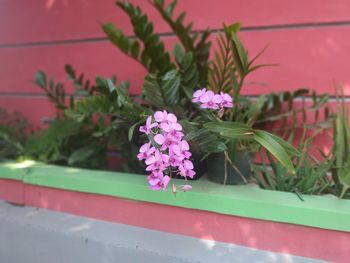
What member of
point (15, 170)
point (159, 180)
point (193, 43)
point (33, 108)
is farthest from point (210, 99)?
point (33, 108)

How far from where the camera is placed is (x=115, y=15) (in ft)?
8.28

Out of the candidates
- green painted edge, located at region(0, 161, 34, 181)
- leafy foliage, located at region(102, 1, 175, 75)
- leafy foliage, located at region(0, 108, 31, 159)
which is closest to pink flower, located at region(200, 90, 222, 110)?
leafy foliage, located at region(102, 1, 175, 75)

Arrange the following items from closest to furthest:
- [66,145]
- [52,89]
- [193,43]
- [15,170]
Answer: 1. [193,43]
2. [15,170]
3. [66,145]
4. [52,89]

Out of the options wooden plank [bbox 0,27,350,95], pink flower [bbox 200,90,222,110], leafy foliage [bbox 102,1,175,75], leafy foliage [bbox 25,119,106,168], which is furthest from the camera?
leafy foliage [bbox 25,119,106,168]

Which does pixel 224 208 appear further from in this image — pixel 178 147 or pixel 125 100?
pixel 125 100

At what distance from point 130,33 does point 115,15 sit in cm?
20

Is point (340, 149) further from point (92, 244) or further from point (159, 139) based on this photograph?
point (92, 244)

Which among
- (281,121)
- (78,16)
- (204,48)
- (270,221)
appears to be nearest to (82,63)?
(78,16)

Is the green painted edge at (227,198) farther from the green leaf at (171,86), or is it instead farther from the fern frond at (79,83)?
the fern frond at (79,83)

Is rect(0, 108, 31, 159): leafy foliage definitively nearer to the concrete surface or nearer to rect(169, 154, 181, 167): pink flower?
the concrete surface

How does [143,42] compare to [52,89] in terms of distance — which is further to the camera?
[52,89]

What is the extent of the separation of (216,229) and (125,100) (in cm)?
76

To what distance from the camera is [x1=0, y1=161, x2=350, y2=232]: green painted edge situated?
142 cm

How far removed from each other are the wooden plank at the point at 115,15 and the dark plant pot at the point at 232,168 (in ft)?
2.99
